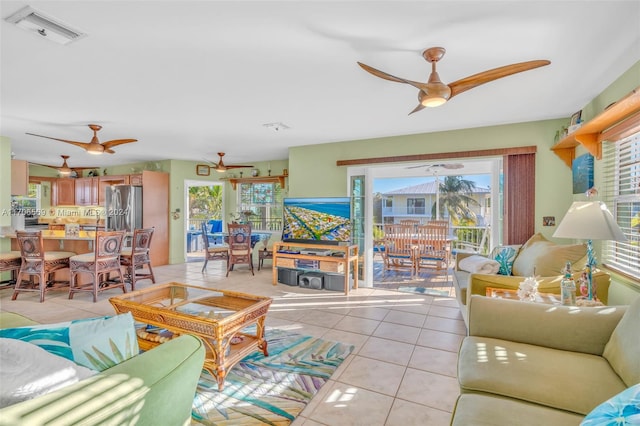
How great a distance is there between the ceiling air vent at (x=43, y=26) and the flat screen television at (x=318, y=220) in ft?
11.0

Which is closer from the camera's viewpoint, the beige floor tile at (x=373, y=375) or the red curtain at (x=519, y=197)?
the beige floor tile at (x=373, y=375)

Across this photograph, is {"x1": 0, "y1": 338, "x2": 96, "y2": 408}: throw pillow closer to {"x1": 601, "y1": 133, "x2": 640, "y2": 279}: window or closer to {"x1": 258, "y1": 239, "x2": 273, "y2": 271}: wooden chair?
{"x1": 601, "y1": 133, "x2": 640, "y2": 279}: window

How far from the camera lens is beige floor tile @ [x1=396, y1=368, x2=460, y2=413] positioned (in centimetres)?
189

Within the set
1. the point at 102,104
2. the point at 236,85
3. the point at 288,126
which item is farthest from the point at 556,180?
the point at 102,104

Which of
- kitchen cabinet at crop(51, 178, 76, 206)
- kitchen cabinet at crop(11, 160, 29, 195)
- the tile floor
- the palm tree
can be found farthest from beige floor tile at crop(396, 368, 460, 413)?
kitchen cabinet at crop(51, 178, 76, 206)

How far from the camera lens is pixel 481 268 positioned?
10.0 ft

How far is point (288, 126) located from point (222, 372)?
300cm

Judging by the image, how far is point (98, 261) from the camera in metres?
3.97

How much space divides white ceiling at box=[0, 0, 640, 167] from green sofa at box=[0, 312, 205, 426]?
169 cm

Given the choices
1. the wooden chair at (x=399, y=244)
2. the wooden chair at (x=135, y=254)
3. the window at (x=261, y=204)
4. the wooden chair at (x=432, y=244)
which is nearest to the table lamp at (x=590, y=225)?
the wooden chair at (x=432, y=244)

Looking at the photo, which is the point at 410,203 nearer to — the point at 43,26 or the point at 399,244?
the point at 399,244

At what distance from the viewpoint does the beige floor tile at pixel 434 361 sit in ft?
7.48

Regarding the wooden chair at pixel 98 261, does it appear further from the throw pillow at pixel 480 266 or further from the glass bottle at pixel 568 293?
the glass bottle at pixel 568 293

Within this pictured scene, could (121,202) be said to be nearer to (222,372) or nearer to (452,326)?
(222,372)
